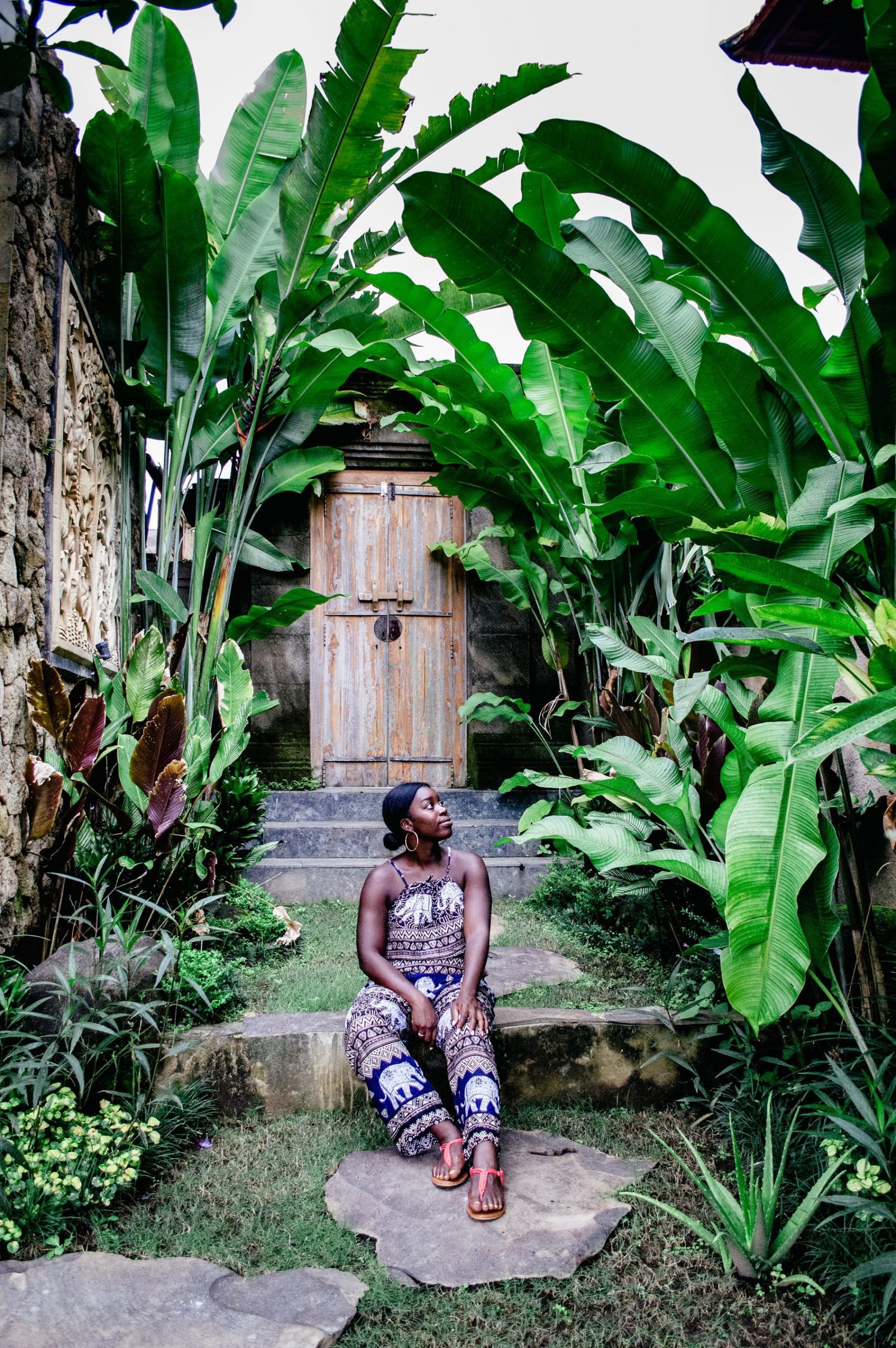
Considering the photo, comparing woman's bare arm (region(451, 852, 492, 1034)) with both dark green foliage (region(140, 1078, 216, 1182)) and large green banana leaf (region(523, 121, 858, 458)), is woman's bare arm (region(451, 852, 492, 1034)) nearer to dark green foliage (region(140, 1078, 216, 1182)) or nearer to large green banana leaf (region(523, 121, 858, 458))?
dark green foliage (region(140, 1078, 216, 1182))

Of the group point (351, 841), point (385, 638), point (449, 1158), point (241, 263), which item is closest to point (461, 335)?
point (241, 263)

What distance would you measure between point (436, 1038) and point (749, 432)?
5.93ft

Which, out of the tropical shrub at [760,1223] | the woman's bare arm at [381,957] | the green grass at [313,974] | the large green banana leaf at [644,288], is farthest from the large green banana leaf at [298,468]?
the tropical shrub at [760,1223]

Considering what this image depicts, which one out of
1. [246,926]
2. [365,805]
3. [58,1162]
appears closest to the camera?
[58,1162]

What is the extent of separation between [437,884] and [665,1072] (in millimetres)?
876

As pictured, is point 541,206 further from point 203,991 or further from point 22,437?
point 203,991

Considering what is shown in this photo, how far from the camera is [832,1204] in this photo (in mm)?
1987

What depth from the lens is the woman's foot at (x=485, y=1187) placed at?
2.07 m

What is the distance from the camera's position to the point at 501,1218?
6.82ft

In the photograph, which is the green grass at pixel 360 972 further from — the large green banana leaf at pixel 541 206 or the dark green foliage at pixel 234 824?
the large green banana leaf at pixel 541 206

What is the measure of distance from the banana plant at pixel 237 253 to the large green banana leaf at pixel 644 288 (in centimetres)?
128

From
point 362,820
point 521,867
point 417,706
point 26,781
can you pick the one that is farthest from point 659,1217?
point 417,706

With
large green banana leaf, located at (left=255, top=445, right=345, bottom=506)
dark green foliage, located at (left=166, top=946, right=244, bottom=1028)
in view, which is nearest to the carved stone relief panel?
dark green foliage, located at (left=166, top=946, right=244, bottom=1028)

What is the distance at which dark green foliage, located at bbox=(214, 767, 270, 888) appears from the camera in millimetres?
4070
